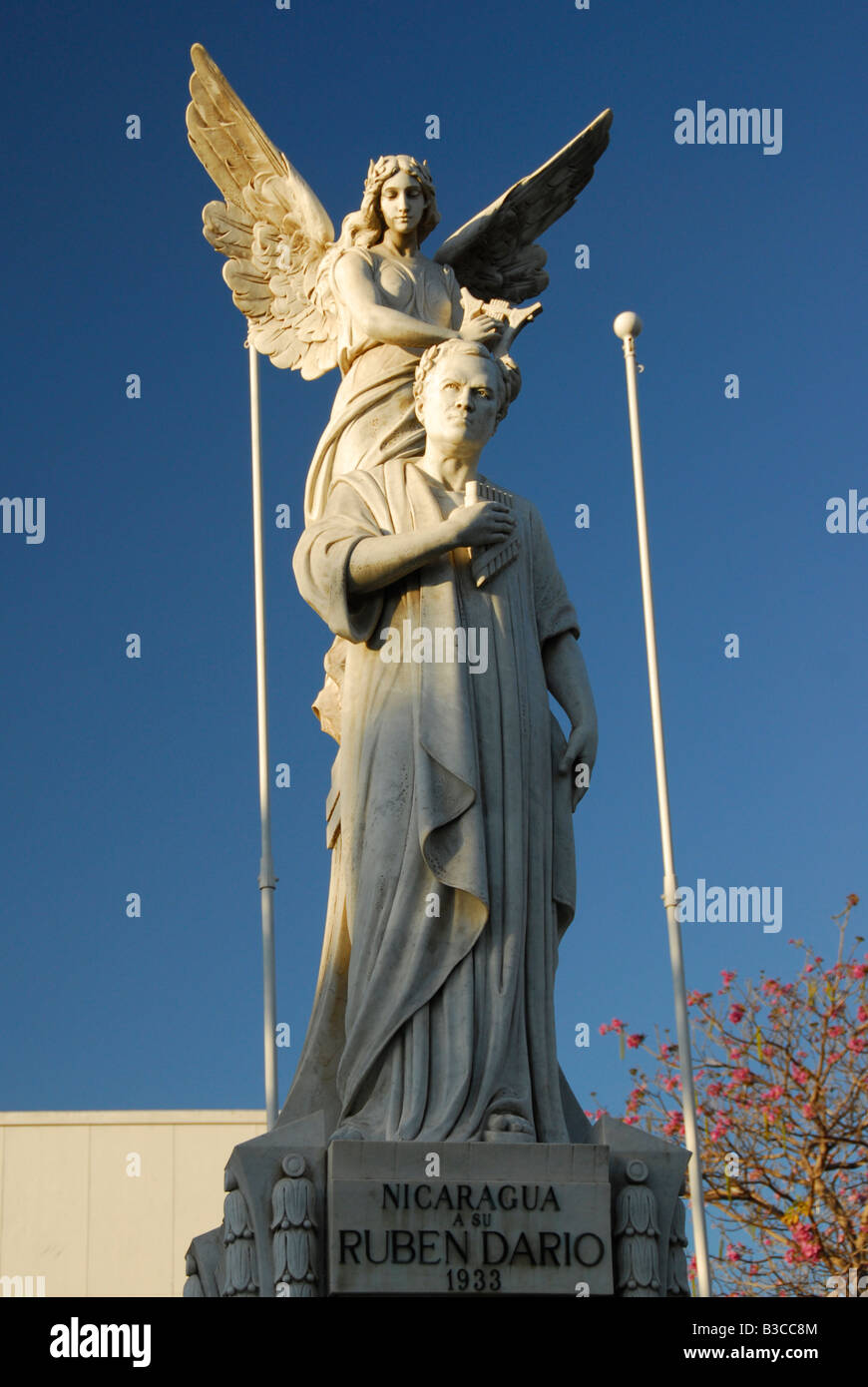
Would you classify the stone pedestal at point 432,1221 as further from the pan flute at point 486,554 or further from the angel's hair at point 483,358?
the angel's hair at point 483,358

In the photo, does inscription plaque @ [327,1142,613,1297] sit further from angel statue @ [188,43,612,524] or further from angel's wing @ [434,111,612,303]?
angel's wing @ [434,111,612,303]

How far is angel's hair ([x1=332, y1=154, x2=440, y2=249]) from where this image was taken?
37.5ft

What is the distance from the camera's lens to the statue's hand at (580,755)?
32.2 feet

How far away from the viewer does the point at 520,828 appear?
9430mm

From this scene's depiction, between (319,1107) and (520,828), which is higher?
(520,828)

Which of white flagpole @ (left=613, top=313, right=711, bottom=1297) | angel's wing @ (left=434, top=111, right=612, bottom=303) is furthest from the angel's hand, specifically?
white flagpole @ (left=613, top=313, right=711, bottom=1297)

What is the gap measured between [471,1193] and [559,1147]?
1.44ft

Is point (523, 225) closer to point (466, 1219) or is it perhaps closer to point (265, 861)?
point (265, 861)

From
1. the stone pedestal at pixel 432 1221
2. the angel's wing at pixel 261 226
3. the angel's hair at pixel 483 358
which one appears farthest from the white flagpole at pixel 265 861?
the stone pedestal at pixel 432 1221

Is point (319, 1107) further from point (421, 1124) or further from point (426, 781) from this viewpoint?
point (426, 781)

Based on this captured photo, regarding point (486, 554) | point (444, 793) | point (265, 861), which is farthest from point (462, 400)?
point (265, 861)

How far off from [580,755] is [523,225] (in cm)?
407

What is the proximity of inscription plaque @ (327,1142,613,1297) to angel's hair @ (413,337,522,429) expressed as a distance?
3672mm
